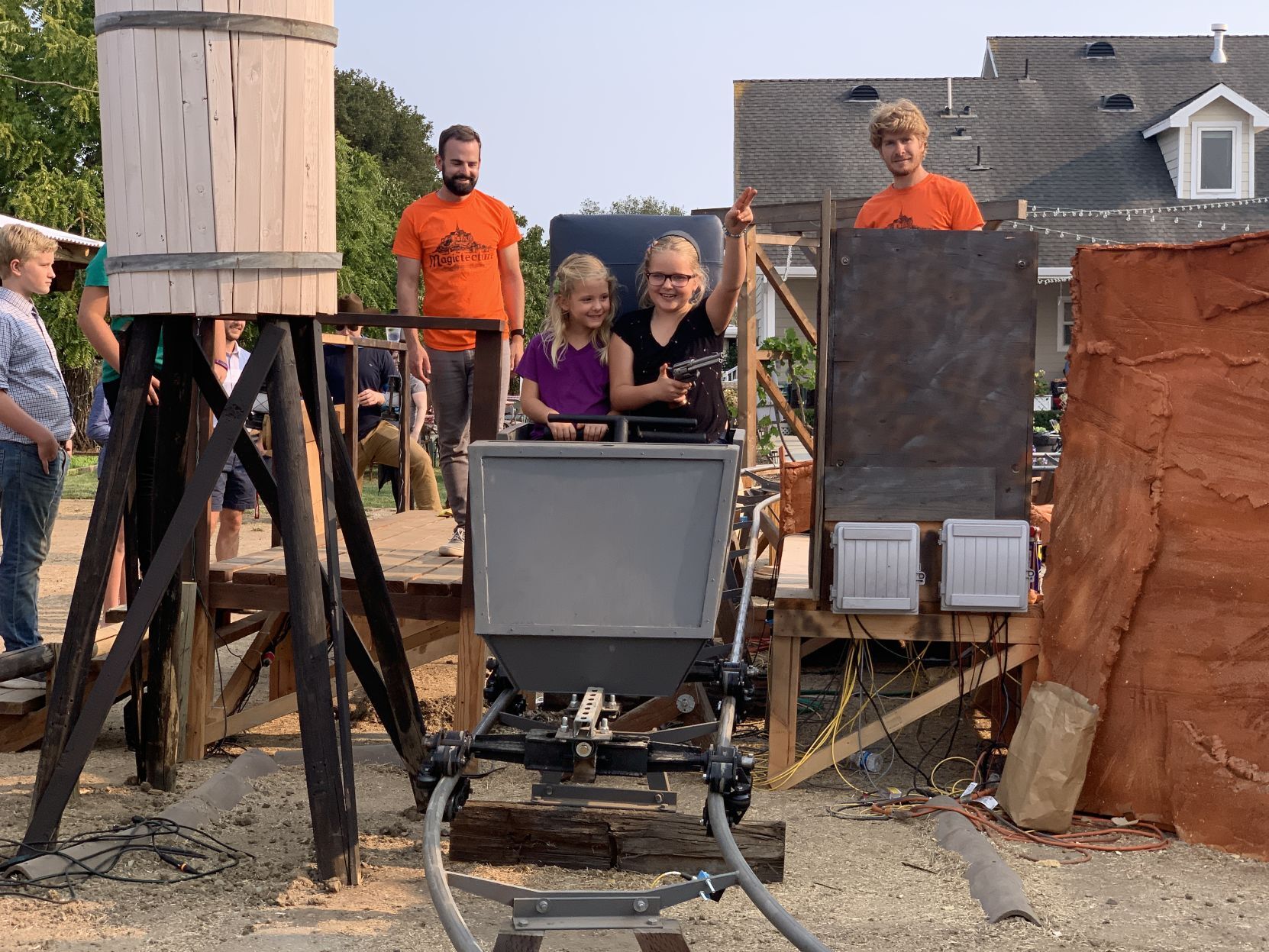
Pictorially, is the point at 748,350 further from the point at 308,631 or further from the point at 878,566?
the point at 308,631

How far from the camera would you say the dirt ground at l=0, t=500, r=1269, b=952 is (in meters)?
4.15

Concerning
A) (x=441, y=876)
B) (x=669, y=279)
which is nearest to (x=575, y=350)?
(x=669, y=279)

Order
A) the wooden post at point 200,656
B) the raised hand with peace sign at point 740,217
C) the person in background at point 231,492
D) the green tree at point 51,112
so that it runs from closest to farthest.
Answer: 1. the raised hand with peace sign at point 740,217
2. the wooden post at point 200,656
3. the person in background at point 231,492
4. the green tree at point 51,112

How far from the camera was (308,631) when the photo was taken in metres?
4.70

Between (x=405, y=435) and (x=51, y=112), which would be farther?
(x=51, y=112)

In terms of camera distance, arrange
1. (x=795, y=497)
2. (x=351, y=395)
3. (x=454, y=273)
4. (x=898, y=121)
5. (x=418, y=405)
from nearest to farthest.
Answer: (x=898, y=121), (x=454, y=273), (x=795, y=497), (x=351, y=395), (x=418, y=405)

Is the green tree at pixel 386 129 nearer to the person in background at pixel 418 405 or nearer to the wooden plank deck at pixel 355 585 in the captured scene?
the person in background at pixel 418 405

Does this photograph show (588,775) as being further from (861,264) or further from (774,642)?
(861,264)

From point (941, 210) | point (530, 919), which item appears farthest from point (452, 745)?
point (941, 210)

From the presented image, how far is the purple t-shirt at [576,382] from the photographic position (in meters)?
5.71

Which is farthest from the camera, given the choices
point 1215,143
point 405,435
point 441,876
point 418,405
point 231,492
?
point 1215,143

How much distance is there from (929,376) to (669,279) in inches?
43.2

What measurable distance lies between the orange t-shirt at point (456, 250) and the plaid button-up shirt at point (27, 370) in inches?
66.7

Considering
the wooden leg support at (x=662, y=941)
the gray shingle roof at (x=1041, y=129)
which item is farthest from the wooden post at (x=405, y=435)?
the gray shingle roof at (x=1041, y=129)
